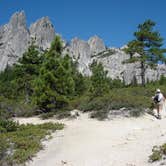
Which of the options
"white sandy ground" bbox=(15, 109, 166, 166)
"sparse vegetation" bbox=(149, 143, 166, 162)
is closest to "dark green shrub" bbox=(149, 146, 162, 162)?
"sparse vegetation" bbox=(149, 143, 166, 162)

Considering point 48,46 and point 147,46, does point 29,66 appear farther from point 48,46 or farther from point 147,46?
point 48,46

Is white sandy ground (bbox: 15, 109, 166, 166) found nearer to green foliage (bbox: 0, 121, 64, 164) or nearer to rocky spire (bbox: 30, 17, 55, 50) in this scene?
green foliage (bbox: 0, 121, 64, 164)

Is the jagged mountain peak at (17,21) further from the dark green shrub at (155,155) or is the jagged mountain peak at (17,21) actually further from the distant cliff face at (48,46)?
the dark green shrub at (155,155)

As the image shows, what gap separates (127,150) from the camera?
9.23 metres

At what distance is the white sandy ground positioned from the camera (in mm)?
8664

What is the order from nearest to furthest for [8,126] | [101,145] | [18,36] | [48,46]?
[101,145] → [8,126] → [18,36] → [48,46]

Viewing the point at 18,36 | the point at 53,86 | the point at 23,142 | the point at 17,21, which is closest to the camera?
the point at 23,142

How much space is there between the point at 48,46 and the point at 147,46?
133 meters

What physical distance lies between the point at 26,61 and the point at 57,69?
13926 mm

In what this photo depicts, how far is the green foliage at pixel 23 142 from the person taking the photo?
9.27 metres

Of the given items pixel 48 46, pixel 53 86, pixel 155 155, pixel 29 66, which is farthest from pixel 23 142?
pixel 48 46

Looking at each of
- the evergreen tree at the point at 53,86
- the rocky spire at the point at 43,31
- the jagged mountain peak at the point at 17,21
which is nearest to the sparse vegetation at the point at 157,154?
the evergreen tree at the point at 53,86

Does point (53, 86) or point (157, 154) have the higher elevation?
point (53, 86)

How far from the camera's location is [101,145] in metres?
10.1
